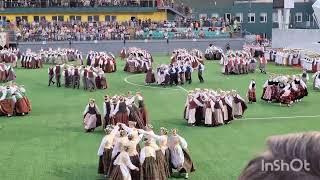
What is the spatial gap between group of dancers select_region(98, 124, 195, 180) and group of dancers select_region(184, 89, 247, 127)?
483 cm

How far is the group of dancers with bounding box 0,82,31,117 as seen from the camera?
18.6m

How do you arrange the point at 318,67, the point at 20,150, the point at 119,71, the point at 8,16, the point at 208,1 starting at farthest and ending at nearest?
1. the point at 208,1
2. the point at 8,16
3. the point at 119,71
4. the point at 318,67
5. the point at 20,150

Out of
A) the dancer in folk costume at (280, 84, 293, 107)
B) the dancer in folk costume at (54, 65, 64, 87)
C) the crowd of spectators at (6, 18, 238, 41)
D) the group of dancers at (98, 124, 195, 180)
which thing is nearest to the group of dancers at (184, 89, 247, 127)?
the dancer in folk costume at (280, 84, 293, 107)

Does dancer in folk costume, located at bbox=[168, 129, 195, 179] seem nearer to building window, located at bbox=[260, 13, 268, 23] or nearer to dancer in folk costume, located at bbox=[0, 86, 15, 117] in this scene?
dancer in folk costume, located at bbox=[0, 86, 15, 117]

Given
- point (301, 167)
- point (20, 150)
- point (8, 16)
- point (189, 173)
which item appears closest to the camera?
point (301, 167)

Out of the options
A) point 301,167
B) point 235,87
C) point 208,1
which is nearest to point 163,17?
point 208,1

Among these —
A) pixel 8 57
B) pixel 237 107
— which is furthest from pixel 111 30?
pixel 237 107

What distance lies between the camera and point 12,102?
61.1 feet

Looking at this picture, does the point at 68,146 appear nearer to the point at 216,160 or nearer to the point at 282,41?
the point at 216,160

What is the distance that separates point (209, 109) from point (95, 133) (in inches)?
124

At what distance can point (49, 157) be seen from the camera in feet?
42.6

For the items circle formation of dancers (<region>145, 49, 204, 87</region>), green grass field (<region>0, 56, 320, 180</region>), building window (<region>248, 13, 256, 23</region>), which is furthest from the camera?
building window (<region>248, 13, 256, 23</region>)

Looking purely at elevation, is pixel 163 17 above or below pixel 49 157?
above

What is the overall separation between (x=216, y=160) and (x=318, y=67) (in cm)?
1918
